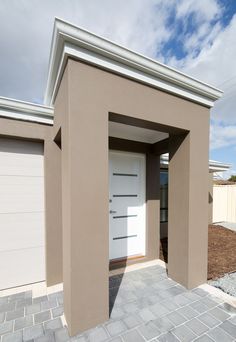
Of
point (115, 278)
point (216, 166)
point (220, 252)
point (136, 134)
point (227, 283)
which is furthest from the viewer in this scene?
point (216, 166)

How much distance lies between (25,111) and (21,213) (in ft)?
6.10

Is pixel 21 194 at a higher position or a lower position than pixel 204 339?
higher

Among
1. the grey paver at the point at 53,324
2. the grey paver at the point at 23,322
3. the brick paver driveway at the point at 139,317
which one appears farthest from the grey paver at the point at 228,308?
the grey paver at the point at 23,322

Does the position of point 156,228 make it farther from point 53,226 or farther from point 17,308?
point 17,308

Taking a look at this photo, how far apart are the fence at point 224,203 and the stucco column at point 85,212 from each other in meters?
8.99

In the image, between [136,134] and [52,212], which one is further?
[136,134]

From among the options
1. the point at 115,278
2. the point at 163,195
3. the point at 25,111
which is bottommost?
the point at 115,278

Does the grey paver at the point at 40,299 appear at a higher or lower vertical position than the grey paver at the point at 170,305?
lower

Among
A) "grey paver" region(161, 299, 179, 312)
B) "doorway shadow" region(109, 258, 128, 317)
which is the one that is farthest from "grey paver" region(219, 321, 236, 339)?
"doorway shadow" region(109, 258, 128, 317)

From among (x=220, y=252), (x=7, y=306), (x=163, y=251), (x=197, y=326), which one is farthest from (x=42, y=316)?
(x=220, y=252)

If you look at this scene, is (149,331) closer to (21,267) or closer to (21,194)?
(21,267)

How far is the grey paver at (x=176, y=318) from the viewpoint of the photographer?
2178mm

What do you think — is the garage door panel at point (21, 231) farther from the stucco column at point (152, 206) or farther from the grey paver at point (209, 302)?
the grey paver at point (209, 302)

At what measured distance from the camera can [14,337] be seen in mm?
1995
